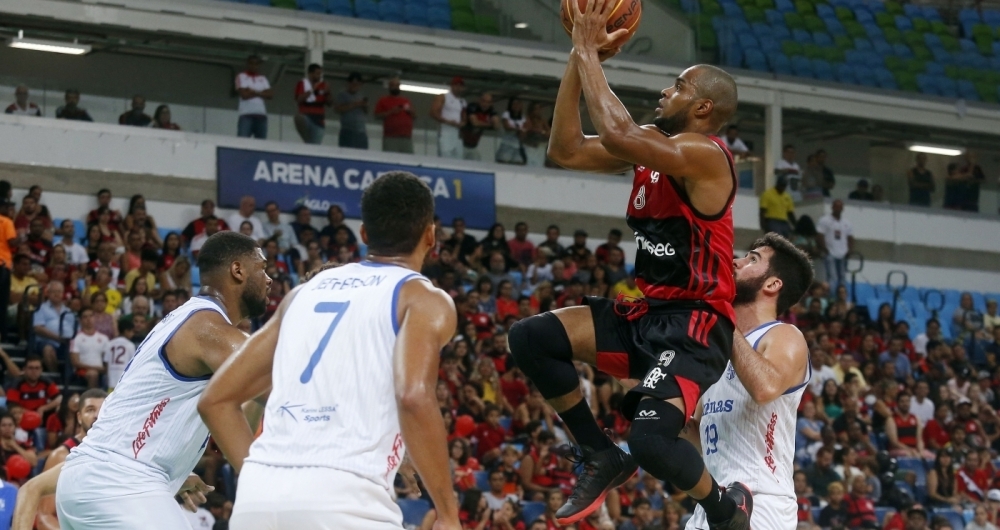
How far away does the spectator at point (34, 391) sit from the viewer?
13914mm

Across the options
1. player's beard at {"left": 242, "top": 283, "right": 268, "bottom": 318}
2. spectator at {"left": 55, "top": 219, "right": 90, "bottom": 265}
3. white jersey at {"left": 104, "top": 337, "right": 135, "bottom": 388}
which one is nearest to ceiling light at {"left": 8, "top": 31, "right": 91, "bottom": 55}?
spectator at {"left": 55, "top": 219, "right": 90, "bottom": 265}

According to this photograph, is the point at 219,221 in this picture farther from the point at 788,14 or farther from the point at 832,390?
the point at 788,14

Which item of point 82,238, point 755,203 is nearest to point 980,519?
point 755,203

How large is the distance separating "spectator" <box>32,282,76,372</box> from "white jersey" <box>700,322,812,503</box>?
10.00 m

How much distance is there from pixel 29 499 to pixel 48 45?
15.2 m

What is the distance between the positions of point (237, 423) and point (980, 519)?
14.1 meters

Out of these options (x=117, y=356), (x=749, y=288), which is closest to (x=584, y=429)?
(x=749, y=288)

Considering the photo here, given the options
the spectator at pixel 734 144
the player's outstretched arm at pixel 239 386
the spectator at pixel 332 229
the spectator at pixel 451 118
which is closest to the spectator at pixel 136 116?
the spectator at pixel 332 229

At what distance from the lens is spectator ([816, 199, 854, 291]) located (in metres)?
23.9

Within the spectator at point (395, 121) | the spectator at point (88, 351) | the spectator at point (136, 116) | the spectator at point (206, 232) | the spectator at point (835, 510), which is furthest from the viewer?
the spectator at point (395, 121)

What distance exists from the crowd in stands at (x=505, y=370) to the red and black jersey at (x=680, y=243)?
721 centimetres

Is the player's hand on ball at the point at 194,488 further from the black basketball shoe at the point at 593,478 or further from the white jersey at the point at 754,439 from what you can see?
the white jersey at the point at 754,439

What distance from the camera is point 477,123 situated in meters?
22.1

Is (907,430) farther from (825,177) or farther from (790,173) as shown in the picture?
(825,177)
